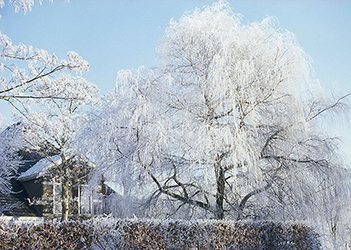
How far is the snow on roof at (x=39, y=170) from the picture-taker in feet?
52.8

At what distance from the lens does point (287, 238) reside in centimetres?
953

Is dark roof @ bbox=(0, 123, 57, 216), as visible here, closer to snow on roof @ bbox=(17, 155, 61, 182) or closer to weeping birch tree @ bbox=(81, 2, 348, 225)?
snow on roof @ bbox=(17, 155, 61, 182)

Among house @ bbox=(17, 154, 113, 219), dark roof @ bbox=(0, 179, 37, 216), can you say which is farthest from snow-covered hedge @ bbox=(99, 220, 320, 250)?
dark roof @ bbox=(0, 179, 37, 216)

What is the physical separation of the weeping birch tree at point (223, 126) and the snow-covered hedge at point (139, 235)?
1.61 metres

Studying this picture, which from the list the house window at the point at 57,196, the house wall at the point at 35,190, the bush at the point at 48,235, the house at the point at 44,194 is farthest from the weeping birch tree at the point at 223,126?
the house wall at the point at 35,190

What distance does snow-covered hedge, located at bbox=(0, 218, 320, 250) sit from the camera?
489 cm

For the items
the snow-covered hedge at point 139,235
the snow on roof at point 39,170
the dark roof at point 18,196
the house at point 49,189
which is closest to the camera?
the snow-covered hedge at point 139,235

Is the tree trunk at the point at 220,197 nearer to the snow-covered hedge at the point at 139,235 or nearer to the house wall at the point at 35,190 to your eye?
the snow-covered hedge at the point at 139,235

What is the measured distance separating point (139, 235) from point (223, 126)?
431cm

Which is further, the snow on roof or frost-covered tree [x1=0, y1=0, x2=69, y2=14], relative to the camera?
the snow on roof

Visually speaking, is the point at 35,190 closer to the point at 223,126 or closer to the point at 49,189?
the point at 49,189

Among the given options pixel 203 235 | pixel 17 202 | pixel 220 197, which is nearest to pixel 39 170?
pixel 17 202

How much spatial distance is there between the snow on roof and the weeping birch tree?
676 cm

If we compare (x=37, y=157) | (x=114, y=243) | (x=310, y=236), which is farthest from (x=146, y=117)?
(x=37, y=157)
